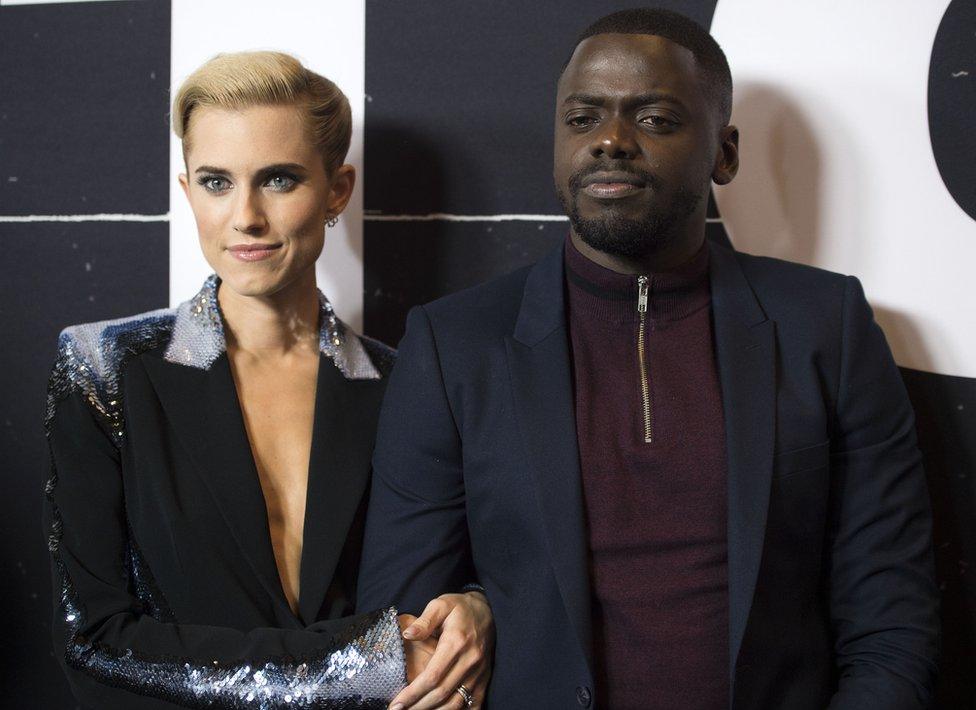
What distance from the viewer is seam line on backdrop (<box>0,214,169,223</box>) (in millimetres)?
1948

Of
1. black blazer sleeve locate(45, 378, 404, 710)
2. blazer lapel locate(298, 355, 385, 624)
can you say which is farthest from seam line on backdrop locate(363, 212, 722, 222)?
black blazer sleeve locate(45, 378, 404, 710)

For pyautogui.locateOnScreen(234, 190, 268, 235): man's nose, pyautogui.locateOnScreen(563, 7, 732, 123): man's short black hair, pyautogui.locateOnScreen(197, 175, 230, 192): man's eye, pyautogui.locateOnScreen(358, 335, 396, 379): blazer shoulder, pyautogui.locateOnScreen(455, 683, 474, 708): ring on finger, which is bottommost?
pyautogui.locateOnScreen(455, 683, 474, 708): ring on finger

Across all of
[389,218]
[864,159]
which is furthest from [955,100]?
[389,218]

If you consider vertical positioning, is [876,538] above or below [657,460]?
below

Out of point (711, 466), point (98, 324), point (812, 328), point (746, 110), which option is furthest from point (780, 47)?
point (98, 324)

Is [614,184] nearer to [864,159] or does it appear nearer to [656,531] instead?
[656,531]

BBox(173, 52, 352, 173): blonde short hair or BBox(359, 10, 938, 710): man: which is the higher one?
BBox(173, 52, 352, 173): blonde short hair

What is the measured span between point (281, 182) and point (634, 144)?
559 millimetres

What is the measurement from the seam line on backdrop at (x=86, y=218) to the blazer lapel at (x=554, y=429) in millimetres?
874

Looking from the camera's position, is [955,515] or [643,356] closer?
[643,356]

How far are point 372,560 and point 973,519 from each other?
3.51 feet

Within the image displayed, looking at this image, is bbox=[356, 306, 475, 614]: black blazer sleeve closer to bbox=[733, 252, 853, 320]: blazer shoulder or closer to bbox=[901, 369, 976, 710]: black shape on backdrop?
bbox=[733, 252, 853, 320]: blazer shoulder

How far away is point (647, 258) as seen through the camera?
144 centimetres

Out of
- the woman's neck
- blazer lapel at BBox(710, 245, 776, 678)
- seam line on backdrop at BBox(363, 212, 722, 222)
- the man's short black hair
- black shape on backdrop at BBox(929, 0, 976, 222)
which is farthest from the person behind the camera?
seam line on backdrop at BBox(363, 212, 722, 222)
